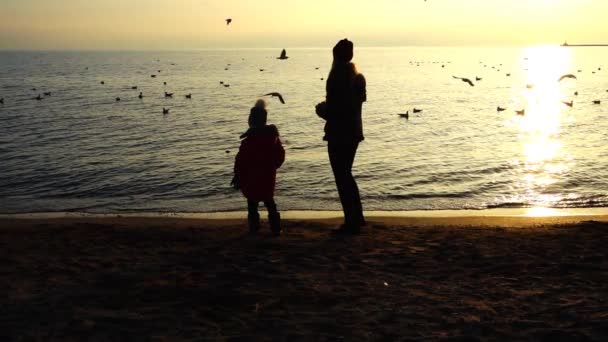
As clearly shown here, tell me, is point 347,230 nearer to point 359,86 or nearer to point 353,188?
point 353,188

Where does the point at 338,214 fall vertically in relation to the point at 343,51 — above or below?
below

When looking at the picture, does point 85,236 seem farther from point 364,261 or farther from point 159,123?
point 159,123

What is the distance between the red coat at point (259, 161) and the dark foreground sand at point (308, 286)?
27.9 inches

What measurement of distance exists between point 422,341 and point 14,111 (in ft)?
149

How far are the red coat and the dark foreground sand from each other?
710 mm

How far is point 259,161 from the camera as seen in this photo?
27.5 feet

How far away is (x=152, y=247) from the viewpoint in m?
8.06

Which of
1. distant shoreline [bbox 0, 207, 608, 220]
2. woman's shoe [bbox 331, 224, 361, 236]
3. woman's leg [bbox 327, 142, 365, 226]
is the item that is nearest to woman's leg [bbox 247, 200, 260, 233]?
woman's shoe [bbox 331, 224, 361, 236]

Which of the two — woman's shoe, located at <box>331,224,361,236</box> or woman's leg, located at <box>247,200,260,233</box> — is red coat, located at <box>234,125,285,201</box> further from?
woman's shoe, located at <box>331,224,361,236</box>

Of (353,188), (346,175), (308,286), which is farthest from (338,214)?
(308,286)

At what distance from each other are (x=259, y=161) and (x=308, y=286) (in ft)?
8.76

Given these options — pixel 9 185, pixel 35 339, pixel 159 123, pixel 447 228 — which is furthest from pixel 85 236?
pixel 159 123

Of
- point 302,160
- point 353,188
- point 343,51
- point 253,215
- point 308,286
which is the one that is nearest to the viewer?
point 308,286

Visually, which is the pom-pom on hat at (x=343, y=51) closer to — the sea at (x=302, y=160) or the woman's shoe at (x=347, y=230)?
the sea at (x=302, y=160)
